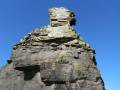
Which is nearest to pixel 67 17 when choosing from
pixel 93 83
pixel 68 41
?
pixel 68 41

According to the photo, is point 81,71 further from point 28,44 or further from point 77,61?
point 28,44

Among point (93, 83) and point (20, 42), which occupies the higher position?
point (20, 42)

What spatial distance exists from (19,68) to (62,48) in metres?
7.16

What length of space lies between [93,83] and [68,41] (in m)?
7.62

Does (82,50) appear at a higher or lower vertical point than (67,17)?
lower

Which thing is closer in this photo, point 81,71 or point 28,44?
point 81,71

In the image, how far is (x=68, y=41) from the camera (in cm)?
5628

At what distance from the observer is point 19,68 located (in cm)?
5659

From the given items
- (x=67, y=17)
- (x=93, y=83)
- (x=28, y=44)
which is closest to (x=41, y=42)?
(x=28, y=44)

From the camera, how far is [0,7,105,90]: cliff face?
174ft

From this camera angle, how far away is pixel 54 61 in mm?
54250

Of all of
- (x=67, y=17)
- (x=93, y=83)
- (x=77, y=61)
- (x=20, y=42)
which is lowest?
(x=93, y=83)

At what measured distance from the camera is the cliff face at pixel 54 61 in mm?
52969

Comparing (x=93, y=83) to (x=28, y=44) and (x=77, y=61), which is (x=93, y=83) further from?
(x=28, y=44)
